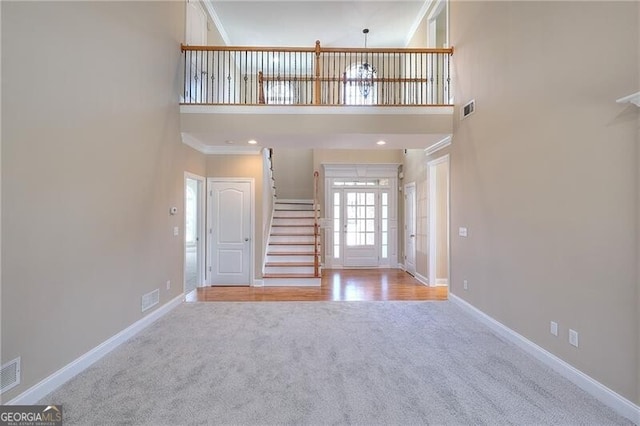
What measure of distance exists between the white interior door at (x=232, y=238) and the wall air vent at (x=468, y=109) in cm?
383

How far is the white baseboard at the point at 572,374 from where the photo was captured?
6.48ft

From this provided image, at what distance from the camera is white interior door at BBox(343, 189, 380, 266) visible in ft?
24.2

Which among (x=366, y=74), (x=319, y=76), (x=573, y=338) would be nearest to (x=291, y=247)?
(x=319, y=76)

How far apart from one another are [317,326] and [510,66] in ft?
11.9

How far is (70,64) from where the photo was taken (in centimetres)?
239

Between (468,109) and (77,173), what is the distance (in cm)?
447

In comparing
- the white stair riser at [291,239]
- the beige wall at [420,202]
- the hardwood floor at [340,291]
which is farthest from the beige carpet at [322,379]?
the white stair riser at [291,239]

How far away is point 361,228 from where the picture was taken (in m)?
7.42

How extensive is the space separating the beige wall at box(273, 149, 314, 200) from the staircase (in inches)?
30.2

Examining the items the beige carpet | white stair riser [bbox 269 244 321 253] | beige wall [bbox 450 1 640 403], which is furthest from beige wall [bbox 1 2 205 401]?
beige wall [bbox 450 1 640 403]

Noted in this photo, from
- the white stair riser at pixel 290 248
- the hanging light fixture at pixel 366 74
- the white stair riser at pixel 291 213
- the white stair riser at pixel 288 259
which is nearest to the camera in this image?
the hanging light fixture at pixel 366 74

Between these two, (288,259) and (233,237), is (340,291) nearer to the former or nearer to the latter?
(288,259)

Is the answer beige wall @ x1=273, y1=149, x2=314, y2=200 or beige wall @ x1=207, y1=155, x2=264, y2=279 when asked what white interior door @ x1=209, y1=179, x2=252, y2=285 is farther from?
beige wall @ x1=273, y1=149, x2=314, y2=200

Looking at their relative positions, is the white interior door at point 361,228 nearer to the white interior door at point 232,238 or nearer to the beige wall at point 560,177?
the white interior door at point 232,238
